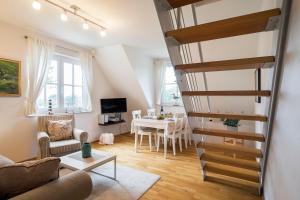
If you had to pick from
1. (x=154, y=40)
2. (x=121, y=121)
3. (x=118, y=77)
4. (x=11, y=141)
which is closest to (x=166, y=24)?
(x=154, y=40)

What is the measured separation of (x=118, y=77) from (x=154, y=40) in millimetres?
1768

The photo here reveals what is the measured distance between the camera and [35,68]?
339 cm

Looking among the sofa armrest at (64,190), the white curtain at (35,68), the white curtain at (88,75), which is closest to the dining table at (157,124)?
the white curtain at (88,75)

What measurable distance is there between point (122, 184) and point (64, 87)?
2783mm

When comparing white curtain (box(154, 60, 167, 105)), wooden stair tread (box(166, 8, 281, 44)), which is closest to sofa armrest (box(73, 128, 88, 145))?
wooden stair tread (box(166, 8, 281, 44))

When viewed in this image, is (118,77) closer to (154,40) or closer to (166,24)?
(154,40)

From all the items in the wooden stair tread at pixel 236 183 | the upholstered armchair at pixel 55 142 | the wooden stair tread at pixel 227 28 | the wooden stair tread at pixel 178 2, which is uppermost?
the wooden stair tread at pixel 178 2

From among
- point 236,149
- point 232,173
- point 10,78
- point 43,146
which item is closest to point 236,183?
point 232,173

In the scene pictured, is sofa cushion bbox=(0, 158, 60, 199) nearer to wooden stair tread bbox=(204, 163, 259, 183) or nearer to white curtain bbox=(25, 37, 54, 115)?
wooden stair tread bbox=(204, 163, 259, 183)

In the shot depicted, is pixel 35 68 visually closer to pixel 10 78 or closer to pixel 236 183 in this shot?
pixel 10 78

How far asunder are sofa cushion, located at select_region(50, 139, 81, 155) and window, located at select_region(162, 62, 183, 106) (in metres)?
3.13

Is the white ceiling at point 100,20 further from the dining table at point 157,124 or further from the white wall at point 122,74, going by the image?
the dining table at point 157,124

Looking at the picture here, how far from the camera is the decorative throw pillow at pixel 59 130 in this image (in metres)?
3.21

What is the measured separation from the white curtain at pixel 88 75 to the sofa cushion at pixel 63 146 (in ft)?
5.39
